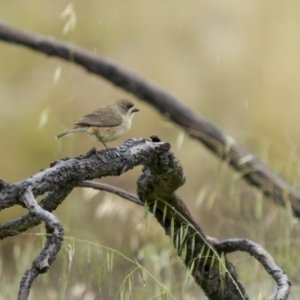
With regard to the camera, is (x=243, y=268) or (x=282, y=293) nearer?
(x=282, y=293)

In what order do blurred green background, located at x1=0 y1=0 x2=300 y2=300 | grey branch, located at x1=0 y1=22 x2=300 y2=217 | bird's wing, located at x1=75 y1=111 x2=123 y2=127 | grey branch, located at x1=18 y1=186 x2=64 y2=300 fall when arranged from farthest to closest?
blurred green background, located at x1=0 y1=0 x2=300 y2=300 < grey branch, located at x1=0 y1=22 x2=300 y2=217 < bird's wing, located at x1=75 y1=111 x2=123 y2=127 < grey branch, located at x1=18 y1=186 x2=64 y2=300

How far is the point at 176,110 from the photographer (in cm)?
219

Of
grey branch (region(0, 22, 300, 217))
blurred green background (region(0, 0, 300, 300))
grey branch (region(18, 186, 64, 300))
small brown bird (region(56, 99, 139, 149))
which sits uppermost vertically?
blurred green background (region(0, 0, 300, 300))

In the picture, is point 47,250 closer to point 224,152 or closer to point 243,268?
point 243,268

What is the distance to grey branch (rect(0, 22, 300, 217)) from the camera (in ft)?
6.90

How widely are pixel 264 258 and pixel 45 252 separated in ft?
1.83

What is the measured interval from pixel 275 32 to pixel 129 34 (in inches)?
37.0

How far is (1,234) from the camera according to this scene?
962 millimetres

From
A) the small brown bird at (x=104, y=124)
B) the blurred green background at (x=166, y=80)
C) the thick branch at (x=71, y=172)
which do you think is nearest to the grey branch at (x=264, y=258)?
the thick branch at (x=71, y=172)

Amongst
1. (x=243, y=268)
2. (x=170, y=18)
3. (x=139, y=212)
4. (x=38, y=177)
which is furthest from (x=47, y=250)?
(x=170, y=18)

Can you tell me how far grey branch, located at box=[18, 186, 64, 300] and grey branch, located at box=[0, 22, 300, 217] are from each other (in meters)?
1.29

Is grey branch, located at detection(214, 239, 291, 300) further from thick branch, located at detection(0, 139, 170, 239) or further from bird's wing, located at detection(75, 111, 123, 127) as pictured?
bird's wing, located at detection(75, 111, 123, 127)

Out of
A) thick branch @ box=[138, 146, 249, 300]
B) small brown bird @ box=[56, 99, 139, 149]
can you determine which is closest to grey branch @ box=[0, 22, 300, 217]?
small brown bird @ box=[56, 99, 139, 149]

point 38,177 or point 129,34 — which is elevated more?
point 129,34
